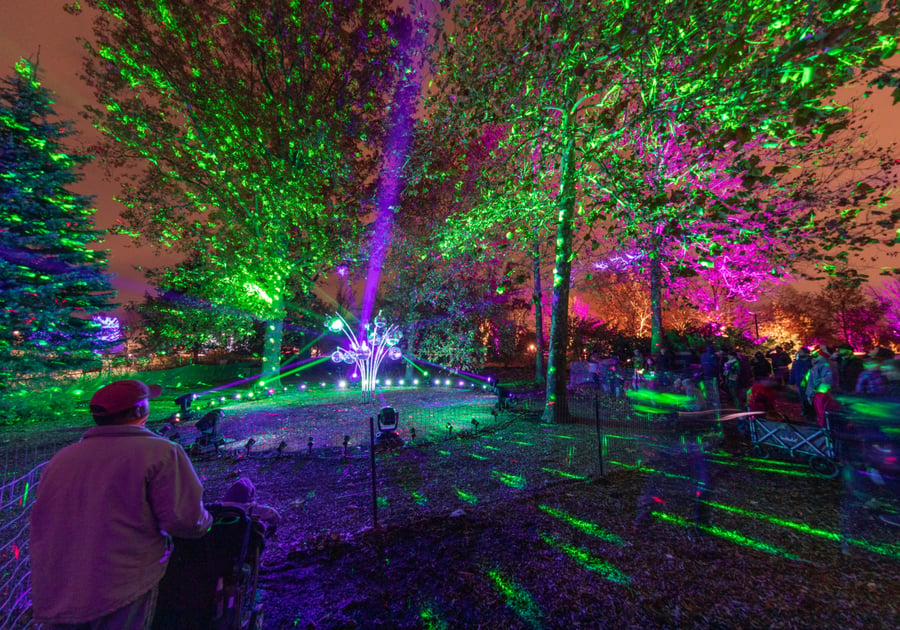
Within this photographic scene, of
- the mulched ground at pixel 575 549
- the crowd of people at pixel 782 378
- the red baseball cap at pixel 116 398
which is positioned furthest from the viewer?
the crowd of people at pixel 782 378

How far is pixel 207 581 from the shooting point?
6.97ft

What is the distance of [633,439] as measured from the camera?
8602mm

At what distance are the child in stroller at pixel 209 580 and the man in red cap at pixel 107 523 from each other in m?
0.11

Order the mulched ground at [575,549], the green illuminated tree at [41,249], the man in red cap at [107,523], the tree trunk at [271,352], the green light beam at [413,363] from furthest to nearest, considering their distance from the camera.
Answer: the green light beam at [413,363] < the tree trunk at [271,352] < the green illuminated tree at [41,249] < the mulched ground at [575,549] < the man in red cap at [107,523]

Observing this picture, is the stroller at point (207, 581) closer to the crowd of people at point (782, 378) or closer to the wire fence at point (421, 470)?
the wire fence at point (421, 470)

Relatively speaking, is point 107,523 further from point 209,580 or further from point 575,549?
point 575,549

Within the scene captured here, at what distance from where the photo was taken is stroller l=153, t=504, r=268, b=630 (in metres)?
2.06

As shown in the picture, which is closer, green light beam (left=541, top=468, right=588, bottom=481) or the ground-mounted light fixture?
green light beam (left=541, top=468, right=588, bottom=481)

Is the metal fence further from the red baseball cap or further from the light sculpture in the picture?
the light sculpture

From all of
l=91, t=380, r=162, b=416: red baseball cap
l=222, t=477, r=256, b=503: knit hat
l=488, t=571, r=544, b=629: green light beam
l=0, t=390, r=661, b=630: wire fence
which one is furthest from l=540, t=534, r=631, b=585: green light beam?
l=91, t=380, r=162, b=416: red baseball cap

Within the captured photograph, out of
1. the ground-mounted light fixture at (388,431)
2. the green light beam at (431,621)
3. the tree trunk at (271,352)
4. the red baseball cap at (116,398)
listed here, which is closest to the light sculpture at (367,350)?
the tree trunk at (271,352)

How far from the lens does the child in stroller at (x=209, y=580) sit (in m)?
2.06

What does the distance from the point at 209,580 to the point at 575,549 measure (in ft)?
11.2

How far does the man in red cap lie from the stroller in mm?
106
